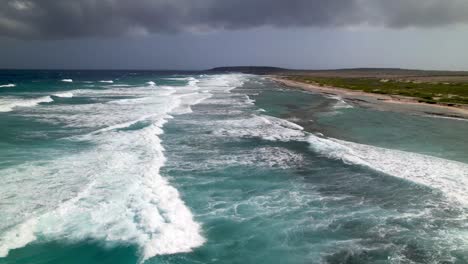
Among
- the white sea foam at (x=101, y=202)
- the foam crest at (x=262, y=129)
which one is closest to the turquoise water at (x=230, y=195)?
the white sea foam at (x=101, y=202)

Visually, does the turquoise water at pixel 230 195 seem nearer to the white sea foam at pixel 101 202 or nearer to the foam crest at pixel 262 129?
the white sea foam at pixel 101 202

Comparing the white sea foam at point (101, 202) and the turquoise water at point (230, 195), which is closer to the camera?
the turquoise water at point (230, 195)

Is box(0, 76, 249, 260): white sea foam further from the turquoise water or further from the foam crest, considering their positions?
the foam crest

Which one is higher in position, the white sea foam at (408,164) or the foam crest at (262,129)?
the foam crest at (262,129)

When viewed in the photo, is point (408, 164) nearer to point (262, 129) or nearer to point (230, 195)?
point (230, 195)

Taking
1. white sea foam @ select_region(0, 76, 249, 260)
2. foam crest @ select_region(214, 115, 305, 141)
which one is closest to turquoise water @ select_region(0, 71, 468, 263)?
white sea foam @ select_region(0, 76, 249, 260)

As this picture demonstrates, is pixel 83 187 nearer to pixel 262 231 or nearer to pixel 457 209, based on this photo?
pixel 262 231

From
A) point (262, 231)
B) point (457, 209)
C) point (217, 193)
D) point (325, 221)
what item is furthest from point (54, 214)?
point (457, 209)

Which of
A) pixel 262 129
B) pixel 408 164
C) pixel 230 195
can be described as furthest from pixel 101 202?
pixel 262 129
